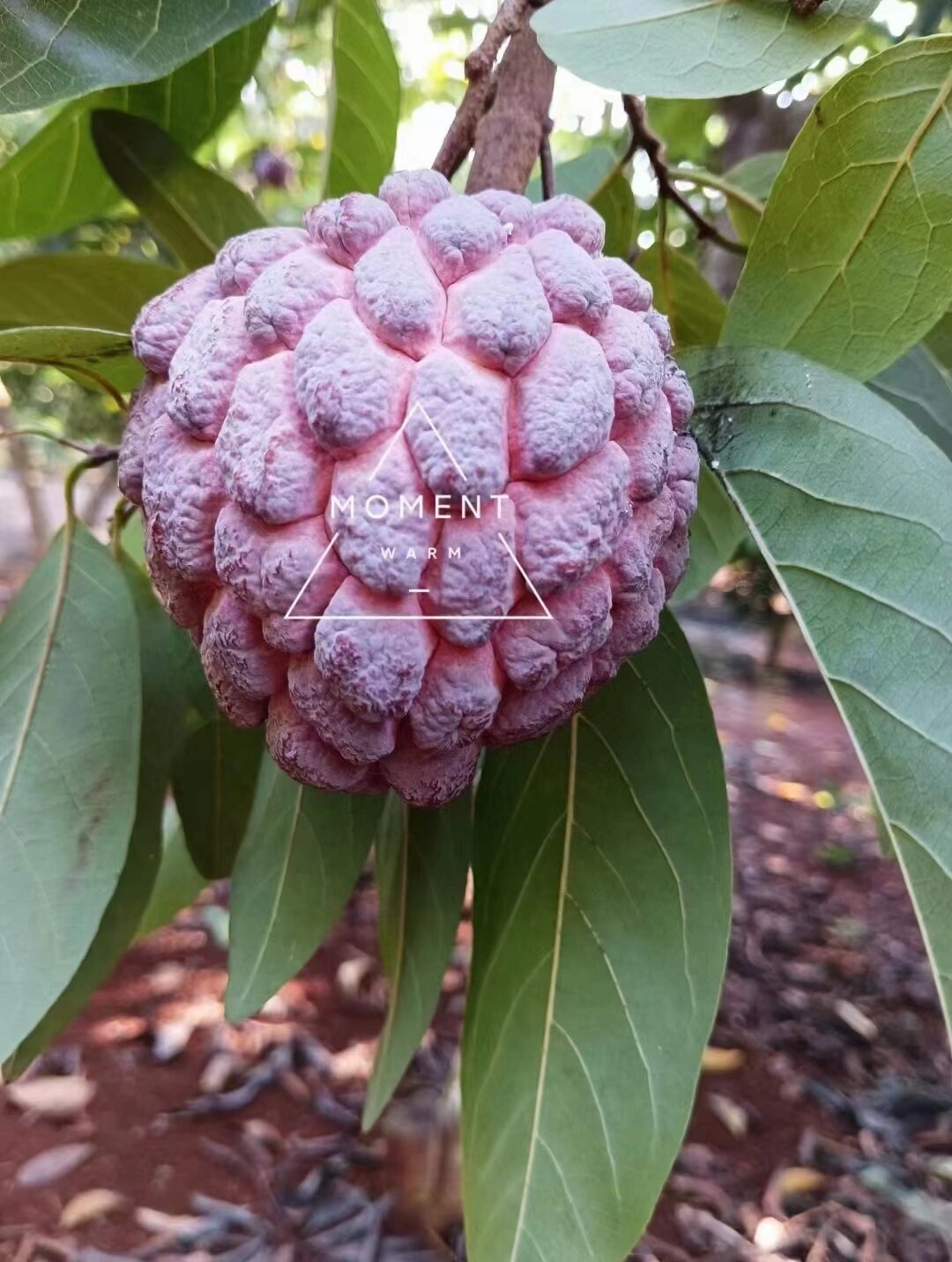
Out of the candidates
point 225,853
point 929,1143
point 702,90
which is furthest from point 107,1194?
point 702,90

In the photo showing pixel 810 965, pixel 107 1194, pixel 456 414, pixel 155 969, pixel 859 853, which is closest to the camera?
pixel 456 414

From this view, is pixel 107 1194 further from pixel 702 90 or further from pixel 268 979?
pixel 702 90

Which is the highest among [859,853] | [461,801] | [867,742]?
[867,742]

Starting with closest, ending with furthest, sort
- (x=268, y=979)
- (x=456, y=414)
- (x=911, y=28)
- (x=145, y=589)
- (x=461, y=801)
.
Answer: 1. (x=456, y=414)
2. (x=268, y=979)
3. (x=461, y=801)
4. (x=145, y=589)
5. (x=911, y=28)

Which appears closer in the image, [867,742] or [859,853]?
[867,742]

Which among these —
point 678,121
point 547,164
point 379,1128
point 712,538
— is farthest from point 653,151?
point 379,1128

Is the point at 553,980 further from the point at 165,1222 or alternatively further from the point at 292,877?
the point at 165,1222

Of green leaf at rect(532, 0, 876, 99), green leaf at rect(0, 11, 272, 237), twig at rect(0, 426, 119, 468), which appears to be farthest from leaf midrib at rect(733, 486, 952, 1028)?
green leaf at rect(0, 11, 272, 237)
